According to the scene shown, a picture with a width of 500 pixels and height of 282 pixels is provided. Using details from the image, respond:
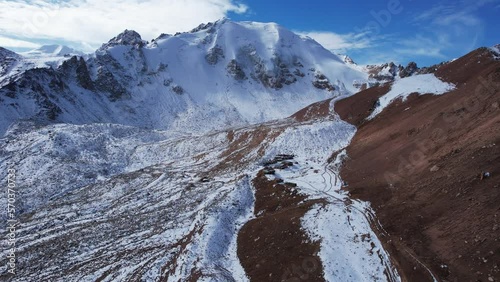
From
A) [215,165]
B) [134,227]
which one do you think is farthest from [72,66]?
[134,227]

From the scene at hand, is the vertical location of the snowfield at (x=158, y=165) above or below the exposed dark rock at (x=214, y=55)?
below

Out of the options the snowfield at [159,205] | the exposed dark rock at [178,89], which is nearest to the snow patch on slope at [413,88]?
the snowfield at [159,205]

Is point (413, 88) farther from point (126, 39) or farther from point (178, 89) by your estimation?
point (126, 39)

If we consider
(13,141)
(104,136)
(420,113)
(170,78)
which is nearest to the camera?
(420,113)

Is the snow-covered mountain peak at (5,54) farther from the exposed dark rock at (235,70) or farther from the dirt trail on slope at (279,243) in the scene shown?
the dirt trail on slope at (279,243)

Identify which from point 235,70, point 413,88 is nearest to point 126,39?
point 235,70

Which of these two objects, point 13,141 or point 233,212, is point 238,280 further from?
point 13,141
